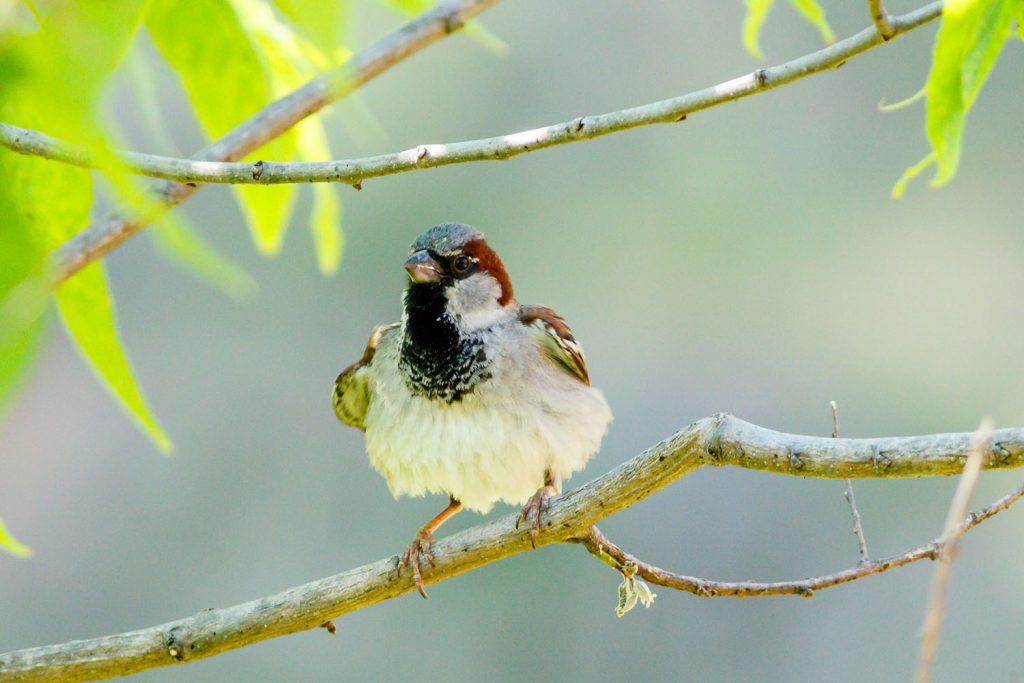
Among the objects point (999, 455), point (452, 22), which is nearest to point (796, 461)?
point (999, 455)

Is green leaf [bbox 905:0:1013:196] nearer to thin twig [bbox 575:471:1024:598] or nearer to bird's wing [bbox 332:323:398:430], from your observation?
thin twig [bbox 575:471:1024:598]

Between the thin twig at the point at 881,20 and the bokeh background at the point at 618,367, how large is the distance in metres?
4.92

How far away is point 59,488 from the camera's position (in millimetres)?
7566

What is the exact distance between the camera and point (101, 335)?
1.39 metres

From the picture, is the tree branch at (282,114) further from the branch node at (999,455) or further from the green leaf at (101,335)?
the branch node at (999,455)

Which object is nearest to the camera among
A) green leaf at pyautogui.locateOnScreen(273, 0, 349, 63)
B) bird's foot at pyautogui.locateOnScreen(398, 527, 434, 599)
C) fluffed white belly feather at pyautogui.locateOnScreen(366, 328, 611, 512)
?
green leaf at pyautogui.locateOnScreen(273, 0, 349, 63)

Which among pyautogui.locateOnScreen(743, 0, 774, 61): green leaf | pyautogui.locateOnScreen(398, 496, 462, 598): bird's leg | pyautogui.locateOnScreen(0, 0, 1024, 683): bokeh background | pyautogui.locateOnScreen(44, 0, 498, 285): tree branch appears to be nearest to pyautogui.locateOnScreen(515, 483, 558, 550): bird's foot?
pyautogui.locateOnScreen(398, 496, 462, 598): bird's leg

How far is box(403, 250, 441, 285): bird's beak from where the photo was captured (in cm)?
271

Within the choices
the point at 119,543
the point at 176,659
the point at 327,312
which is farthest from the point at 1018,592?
the point at 176,659

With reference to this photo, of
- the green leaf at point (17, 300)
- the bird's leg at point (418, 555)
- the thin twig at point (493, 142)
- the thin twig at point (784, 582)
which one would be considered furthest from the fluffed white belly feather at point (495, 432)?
the green leaf at point (17, 300)

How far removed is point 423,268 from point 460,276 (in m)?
0.12

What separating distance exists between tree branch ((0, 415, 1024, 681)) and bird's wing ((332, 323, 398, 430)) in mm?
872

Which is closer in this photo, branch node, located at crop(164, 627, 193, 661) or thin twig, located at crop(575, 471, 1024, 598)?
thin twig, located at crop(575, 471, 1024, 598)

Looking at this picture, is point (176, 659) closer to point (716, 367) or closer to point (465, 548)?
point (465, 548)
